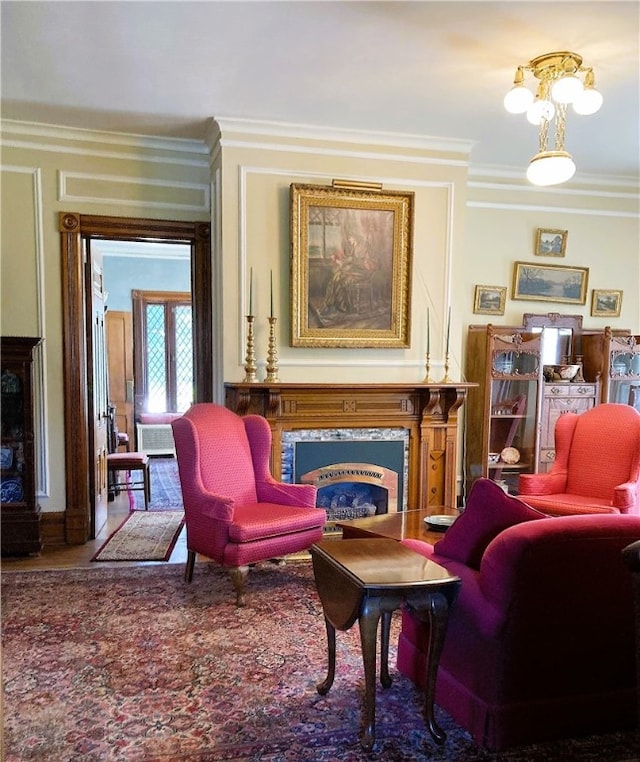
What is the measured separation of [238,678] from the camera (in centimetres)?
232

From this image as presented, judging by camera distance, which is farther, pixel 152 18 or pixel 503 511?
pixel 152 18

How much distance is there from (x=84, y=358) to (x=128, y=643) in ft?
7.43

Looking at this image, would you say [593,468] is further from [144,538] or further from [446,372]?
[144,538]

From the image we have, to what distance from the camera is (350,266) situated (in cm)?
401

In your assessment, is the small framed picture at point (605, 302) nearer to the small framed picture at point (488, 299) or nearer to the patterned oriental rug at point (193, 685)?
the small framed picture at point (488, 299)

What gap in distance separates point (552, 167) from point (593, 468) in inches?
82.6

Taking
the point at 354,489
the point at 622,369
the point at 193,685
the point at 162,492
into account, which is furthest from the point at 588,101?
the point at 162,492

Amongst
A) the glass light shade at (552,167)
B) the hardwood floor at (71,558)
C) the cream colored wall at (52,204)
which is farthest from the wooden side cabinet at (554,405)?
the cream colored wall at (52,204)

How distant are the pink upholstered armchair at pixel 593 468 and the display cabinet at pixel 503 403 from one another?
50cm

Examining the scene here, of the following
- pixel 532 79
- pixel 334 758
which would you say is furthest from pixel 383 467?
pixel 532 79

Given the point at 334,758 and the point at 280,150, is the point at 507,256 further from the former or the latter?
the point at 334,758

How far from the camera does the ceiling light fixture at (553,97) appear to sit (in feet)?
8.85

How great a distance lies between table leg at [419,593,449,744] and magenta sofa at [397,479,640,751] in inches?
4.3

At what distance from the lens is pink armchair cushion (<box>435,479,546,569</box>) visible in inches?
73.3
